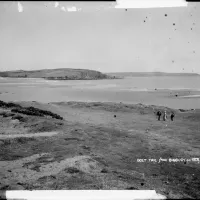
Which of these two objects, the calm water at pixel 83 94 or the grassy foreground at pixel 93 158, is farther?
the calm water at pixel 83 94

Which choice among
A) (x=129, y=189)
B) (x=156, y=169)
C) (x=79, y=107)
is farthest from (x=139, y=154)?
(x=79, y=107)

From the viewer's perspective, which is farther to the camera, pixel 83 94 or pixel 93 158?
pixel 83 94

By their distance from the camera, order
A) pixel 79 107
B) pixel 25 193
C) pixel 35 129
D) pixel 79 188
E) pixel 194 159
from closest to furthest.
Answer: pixel 25 193, pixel 79 188, pixel 194 159, pixel 35 129, pixel 79 107

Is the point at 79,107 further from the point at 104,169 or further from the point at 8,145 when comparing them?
the point at 104,169

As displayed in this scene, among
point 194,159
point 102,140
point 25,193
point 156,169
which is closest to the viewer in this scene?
point 25,193

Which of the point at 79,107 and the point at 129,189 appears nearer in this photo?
the point at 129,189

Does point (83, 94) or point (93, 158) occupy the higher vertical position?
point (83, 94)

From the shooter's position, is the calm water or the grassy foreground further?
the calm water
